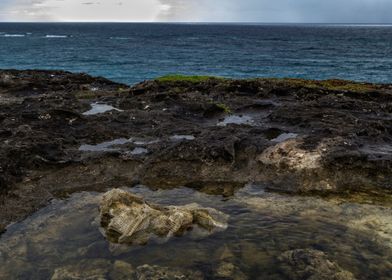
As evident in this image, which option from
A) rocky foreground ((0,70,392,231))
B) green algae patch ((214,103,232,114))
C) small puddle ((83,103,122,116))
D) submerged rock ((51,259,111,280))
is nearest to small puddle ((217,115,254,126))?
rocky foreground ((0,70,392,231))

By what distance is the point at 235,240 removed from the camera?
12.3 m

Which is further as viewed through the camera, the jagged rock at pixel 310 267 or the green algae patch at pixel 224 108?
the green algae patch at pixel 224 108

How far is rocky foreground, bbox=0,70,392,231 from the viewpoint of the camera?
16.2m

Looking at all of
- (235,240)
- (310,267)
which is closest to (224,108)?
(235,240)

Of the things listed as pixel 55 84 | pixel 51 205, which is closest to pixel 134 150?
pixel 51 205

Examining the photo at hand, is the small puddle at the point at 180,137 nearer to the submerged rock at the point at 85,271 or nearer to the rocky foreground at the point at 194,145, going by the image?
the rocky foreground at the point at 194,145

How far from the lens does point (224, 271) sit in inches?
424

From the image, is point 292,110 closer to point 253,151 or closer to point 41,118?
point 253,151

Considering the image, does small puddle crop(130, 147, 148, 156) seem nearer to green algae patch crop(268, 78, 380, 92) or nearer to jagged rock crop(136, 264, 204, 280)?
jagged rock crop(136, 264, 204, 280)

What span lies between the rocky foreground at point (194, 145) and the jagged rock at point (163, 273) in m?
5.25

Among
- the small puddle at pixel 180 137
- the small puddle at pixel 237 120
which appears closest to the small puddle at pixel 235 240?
the small puddle at pixel 180 137

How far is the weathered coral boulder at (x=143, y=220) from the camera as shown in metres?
12.3

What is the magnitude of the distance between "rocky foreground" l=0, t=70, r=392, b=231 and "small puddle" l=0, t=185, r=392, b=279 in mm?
1117

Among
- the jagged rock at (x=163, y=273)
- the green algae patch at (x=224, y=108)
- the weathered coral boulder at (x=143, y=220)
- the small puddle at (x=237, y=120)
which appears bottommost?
the jagged rock at (x=163, y=273)
